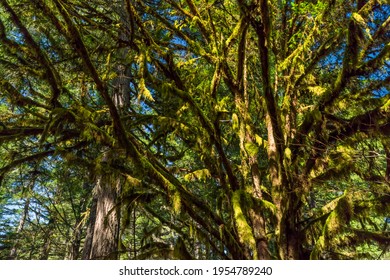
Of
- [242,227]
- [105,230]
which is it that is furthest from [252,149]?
[105,230]

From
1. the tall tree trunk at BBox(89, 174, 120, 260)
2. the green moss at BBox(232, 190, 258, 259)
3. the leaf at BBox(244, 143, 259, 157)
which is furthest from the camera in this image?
the tall tree trunk at BBox(89, 174, 120, 260)

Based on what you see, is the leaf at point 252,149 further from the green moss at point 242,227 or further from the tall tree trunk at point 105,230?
the tall tree trunk at point 105,230

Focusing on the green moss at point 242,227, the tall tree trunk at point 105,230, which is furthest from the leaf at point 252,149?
the tall tree trunk at point 105,230

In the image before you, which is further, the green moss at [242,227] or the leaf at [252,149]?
the leaf at [252,149]

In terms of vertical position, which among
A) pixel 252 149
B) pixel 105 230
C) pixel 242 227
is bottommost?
pixel 242 227

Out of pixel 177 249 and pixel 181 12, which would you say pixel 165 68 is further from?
pixel 177 249

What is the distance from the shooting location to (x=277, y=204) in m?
4.17

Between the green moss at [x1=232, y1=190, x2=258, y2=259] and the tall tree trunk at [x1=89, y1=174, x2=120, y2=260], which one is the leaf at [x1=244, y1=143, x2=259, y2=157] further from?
the tall tree trunk at [x1=89, y1=174, x2=120, y2=260]

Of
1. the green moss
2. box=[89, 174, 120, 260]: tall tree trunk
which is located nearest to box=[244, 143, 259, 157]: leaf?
the green moss

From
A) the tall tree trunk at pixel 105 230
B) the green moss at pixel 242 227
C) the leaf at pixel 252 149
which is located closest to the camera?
the green moss at pixel 242 227

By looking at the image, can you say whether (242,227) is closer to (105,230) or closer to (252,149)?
(252,149)

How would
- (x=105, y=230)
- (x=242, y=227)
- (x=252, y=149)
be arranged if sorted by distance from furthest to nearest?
(x=105, y=230), (x=252, y=149), (x=242, y=227)
